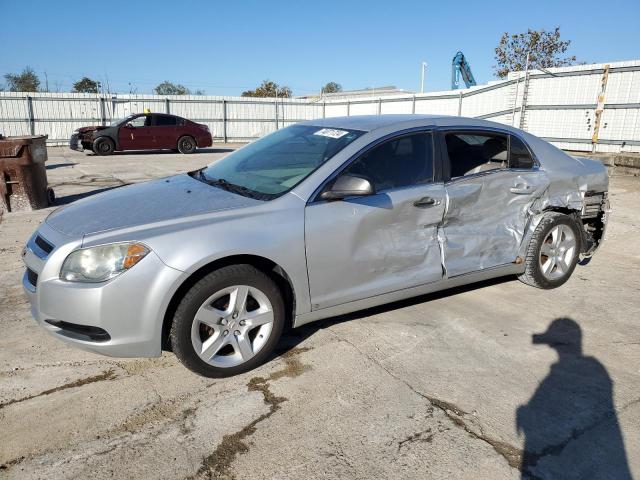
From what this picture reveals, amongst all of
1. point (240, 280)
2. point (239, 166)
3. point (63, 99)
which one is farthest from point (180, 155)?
point (240, 280)

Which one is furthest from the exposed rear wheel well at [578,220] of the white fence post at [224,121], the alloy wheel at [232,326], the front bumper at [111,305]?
the white fence post at [224,121]

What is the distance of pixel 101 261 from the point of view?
2.76 m

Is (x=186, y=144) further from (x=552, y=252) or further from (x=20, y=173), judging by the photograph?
(x=552, y=252)

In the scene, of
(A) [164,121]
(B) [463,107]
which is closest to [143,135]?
(A) [164,121]

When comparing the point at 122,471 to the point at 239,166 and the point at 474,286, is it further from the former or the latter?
the point at 474,286

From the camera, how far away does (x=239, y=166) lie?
4031 mm

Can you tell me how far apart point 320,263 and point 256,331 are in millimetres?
597

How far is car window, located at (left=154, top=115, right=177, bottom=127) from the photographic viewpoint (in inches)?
712

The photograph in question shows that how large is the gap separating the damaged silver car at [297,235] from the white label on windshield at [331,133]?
0.02 meters

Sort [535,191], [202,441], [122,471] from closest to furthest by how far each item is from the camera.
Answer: [122,471] → [202,441] → [535,191]

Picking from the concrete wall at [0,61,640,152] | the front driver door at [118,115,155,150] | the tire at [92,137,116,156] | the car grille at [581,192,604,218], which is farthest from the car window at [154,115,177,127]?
the car grille at [581,192,604,218]

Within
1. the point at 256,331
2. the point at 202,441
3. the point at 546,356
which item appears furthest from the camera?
the point at 546,356

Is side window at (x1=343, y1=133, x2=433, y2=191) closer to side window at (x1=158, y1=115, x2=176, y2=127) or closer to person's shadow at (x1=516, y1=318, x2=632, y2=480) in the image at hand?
person's shadow at (x1=516, y1=318, x2=632, y2=480)

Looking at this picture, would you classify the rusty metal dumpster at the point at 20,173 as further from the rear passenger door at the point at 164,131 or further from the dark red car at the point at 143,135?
the rear passenger door at the point at 164,131
